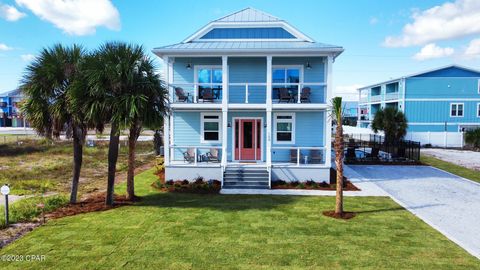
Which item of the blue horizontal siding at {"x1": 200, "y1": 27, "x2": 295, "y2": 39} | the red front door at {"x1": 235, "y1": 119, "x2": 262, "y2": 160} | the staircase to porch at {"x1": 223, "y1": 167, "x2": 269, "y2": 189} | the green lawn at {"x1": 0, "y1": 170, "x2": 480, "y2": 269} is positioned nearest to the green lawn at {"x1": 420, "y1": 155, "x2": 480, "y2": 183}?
the green lawn at {"x1": 0, "y1": 170, "x2": 480, "y2": 269}

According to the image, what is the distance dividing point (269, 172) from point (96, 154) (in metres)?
17.6

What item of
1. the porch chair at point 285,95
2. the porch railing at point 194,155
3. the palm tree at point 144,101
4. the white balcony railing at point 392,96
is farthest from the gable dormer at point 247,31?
the white balcony railing at point 392,96

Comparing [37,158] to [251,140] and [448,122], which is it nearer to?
[251,140]

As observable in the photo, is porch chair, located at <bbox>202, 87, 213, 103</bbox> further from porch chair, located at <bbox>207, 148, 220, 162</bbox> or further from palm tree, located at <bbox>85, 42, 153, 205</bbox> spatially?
palm tree, located at <bbox>85, 42, 153, 205</bbox>

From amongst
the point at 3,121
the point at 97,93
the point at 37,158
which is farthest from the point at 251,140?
the point at 3,121

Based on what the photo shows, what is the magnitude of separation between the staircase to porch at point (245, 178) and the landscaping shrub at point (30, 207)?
667 centimetres

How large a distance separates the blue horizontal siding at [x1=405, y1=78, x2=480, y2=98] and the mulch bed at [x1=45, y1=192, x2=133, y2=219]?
36453 millimetres

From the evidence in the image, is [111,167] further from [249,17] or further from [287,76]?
[249,17]

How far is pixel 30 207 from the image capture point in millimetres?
10320

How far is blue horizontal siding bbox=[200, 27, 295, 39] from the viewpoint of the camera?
668 inches

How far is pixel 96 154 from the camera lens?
83.9 feet

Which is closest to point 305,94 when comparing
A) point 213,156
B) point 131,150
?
point 213,156

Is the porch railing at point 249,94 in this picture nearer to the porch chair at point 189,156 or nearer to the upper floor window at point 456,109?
the porch chair at point 189,156

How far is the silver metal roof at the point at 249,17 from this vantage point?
17.2 m
